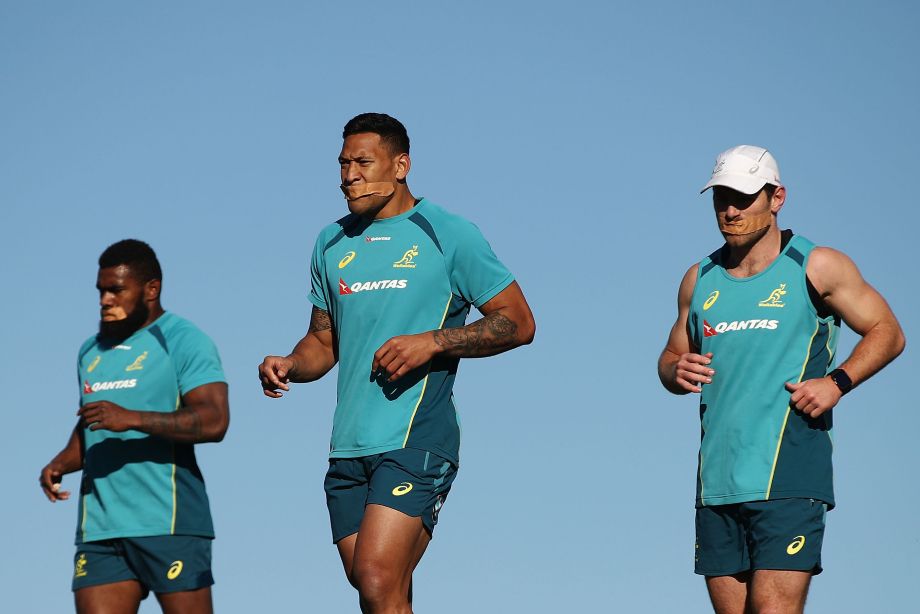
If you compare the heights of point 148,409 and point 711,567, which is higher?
point 148,409

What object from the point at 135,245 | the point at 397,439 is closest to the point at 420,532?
the point at 397,439

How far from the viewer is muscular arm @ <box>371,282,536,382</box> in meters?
9.95

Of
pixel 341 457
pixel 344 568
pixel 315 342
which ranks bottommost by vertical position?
pixel 344 568

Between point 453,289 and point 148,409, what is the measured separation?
204 centimetres

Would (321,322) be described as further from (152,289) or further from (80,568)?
(80,568)

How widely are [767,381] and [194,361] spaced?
11.2 feet

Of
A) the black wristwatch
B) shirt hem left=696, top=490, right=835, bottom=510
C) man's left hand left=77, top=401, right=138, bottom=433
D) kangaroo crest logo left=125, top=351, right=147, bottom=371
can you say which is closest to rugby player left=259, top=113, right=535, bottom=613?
kangaroo crest logo left=125, top=351, right=147, bottom=371

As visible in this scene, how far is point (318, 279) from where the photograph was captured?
36.2ft

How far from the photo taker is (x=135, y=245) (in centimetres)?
1034

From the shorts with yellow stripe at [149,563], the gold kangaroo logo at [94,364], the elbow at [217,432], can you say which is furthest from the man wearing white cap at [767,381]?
the gold kangaroo logo at [94,364]

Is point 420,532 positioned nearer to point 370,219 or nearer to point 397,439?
point 397,439

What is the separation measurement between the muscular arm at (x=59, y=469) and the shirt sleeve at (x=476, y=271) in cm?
255

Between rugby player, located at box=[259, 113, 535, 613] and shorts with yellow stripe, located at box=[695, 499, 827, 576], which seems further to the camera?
rugby player, located at box=[259, 113, 535, 613]

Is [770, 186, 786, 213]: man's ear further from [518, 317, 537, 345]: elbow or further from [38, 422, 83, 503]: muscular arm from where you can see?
[38, 422, 83, 503]: muscular arm
